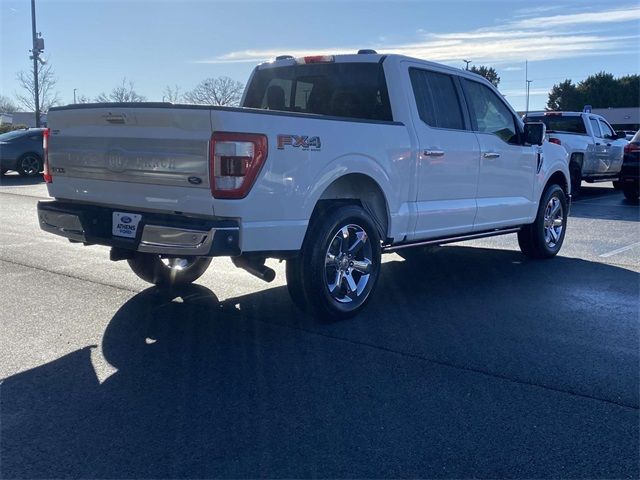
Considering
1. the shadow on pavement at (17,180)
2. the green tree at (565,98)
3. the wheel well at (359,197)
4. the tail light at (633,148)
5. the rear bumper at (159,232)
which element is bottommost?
the shadow on pavement at (17,180)

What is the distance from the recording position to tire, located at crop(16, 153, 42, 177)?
834 inches

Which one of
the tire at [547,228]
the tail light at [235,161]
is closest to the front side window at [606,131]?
the tire at [547,228]

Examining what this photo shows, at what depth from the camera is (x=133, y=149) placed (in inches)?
196

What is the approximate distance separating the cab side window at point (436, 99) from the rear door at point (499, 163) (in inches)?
11.0

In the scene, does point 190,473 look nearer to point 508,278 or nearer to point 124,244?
point 124,244

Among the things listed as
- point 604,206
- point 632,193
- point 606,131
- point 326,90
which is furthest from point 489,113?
point 606,131

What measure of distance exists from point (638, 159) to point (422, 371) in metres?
12.4

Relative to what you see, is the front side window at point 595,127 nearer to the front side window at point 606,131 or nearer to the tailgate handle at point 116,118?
the front side window at point 606,131

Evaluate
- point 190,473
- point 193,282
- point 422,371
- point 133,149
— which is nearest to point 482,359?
point 422,371

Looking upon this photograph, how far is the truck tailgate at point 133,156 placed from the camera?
184 inches

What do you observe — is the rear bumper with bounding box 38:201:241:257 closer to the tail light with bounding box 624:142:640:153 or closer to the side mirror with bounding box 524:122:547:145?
the side mirror with bounding box 524:122:547:145

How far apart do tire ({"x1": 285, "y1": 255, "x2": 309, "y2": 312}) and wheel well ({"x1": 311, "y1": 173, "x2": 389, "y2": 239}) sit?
379mm

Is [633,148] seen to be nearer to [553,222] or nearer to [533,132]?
[553,222]

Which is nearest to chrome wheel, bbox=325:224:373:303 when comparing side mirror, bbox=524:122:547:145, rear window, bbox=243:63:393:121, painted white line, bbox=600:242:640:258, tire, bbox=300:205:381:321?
tire, bbox=300:205:381:321
